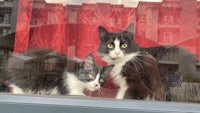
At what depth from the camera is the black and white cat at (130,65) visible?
2812 millimetres

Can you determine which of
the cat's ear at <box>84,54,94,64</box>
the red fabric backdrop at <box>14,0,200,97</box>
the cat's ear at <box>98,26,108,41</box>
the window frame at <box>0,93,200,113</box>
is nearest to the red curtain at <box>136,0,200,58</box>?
the red fabric backdrop at <box>14,0,200,97</box>

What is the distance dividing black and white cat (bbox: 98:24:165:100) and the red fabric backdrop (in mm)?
49

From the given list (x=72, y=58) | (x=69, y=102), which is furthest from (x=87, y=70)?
(x=69, y=102)

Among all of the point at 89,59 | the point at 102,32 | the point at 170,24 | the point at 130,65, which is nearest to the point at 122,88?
the point at 130,65

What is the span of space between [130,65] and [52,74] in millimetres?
530

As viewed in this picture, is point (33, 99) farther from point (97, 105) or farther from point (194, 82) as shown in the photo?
point (194, 82)

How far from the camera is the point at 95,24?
292cm

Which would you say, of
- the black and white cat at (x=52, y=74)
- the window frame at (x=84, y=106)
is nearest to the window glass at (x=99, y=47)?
the black and white cat at (x=52, y=74)

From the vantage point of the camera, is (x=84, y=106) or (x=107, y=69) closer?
(x=84, y=106)

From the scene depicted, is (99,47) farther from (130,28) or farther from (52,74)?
(52,74)

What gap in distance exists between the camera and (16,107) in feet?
8.41

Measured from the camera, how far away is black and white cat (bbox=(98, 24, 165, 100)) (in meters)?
2.81

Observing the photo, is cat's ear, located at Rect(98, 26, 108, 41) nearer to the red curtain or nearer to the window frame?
the red curtain

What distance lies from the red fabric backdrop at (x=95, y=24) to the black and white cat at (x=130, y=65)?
0.05 meters
